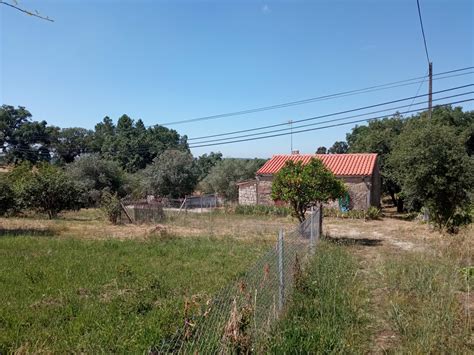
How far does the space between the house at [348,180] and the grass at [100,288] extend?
15.5m

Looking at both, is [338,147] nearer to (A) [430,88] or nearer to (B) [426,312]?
(A) [430,88]

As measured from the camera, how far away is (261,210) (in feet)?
92.5

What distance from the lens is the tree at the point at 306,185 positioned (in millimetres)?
13422

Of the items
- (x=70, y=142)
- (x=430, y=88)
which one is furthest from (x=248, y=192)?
(x=70, y=142)

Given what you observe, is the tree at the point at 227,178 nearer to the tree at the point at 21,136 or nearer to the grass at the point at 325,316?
the tree at the point at 21,136

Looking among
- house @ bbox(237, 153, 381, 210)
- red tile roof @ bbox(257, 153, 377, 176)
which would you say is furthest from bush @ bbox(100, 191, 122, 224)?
red tile roof @ bbox(257, 153, 377, 176)

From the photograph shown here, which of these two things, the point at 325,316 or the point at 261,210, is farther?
the point at 261,210

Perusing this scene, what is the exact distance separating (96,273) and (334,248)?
6.12 metres

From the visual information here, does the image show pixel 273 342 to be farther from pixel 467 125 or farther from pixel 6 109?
pixel 6 109

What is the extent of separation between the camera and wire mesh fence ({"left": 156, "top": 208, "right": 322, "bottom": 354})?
2.99 metres

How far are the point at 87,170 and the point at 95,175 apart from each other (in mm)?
841

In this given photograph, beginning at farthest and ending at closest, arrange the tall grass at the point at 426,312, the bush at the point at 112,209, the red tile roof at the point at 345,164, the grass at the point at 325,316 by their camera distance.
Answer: the red tile roof at the point at 345,164 → the bush at the point at 112,209 → the tall grass at the point at 426,312 → the grass at the point at 325,316

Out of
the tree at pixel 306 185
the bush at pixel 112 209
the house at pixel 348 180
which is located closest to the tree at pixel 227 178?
the house at pixel 348 180

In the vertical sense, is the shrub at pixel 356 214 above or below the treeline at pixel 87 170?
below
